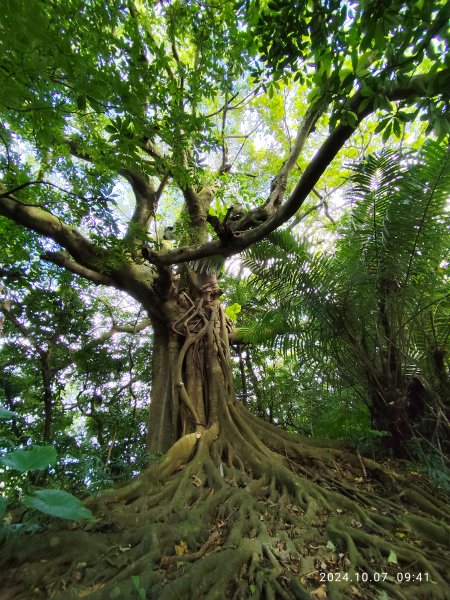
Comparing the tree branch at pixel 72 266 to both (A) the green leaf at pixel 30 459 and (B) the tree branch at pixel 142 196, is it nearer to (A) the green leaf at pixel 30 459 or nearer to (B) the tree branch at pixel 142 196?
(B) the tree branch at pixel 142 196

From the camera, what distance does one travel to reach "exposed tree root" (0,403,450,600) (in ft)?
6.26

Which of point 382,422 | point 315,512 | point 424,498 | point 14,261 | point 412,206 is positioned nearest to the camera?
point 315,512

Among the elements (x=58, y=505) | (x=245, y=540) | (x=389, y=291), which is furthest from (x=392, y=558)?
(x=389, y=291)

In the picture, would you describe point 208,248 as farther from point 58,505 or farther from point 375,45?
point 58,505

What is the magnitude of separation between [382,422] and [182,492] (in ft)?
7.63

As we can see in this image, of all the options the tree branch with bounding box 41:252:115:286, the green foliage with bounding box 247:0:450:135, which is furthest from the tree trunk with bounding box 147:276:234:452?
the green foliage with bounding box 247:0:450:135

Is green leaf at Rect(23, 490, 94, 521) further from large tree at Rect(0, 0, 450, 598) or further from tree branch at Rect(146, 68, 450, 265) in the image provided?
tree branch at Rect(146, 68, 450, 265)

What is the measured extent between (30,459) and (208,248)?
7.98 ft

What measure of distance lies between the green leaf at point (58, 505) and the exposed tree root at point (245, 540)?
488mm

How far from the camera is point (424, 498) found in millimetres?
2928

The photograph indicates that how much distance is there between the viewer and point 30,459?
1766mm

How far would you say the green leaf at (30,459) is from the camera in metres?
1.71

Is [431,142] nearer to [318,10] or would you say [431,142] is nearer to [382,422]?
[318,10]

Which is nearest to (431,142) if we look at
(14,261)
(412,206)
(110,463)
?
(412,206)
